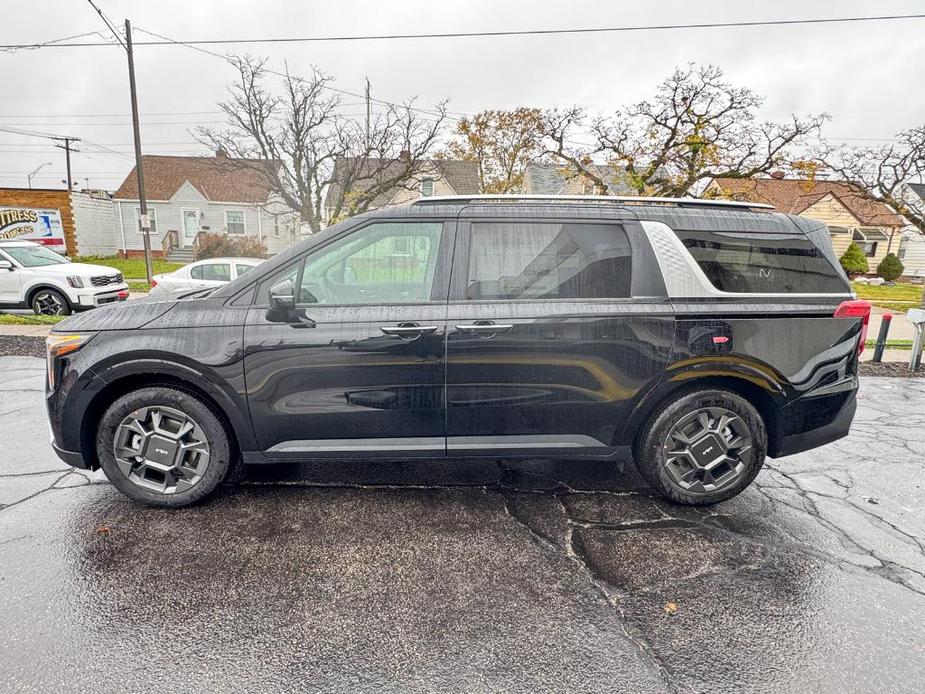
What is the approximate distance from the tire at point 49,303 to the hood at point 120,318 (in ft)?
32.2

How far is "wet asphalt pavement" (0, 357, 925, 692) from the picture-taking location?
80.2 inches

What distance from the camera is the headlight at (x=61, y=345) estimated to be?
3.00 meters

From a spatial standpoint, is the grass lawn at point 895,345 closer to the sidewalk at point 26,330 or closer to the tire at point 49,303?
the sidewalk at point 26,330

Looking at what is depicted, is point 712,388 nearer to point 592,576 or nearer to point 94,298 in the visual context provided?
point 592,576

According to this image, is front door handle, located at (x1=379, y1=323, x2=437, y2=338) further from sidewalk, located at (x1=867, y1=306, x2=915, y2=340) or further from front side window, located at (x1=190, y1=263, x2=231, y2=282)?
sidewalk, located at (x1=867, y1=306, x2=915, y2=340)

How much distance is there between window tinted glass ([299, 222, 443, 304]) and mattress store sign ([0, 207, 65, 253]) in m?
29.8

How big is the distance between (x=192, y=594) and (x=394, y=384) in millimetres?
1452

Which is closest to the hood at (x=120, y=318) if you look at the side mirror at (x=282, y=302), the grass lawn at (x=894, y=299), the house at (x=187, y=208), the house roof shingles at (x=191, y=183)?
the side mirror at (x=282, y=302)

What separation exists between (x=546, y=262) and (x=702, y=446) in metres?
1.57

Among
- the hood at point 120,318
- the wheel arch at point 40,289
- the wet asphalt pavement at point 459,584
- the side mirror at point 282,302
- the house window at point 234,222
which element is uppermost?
the house window at point 234,222

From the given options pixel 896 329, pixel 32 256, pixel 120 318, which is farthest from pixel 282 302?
pixel 896 329

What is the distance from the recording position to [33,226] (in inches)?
1016

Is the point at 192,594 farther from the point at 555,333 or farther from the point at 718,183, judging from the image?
the point at 718,183

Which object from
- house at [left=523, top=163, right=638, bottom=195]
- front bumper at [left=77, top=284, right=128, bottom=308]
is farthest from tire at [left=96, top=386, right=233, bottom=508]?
house at [left=523, top=163, right=638, bottom=195]
